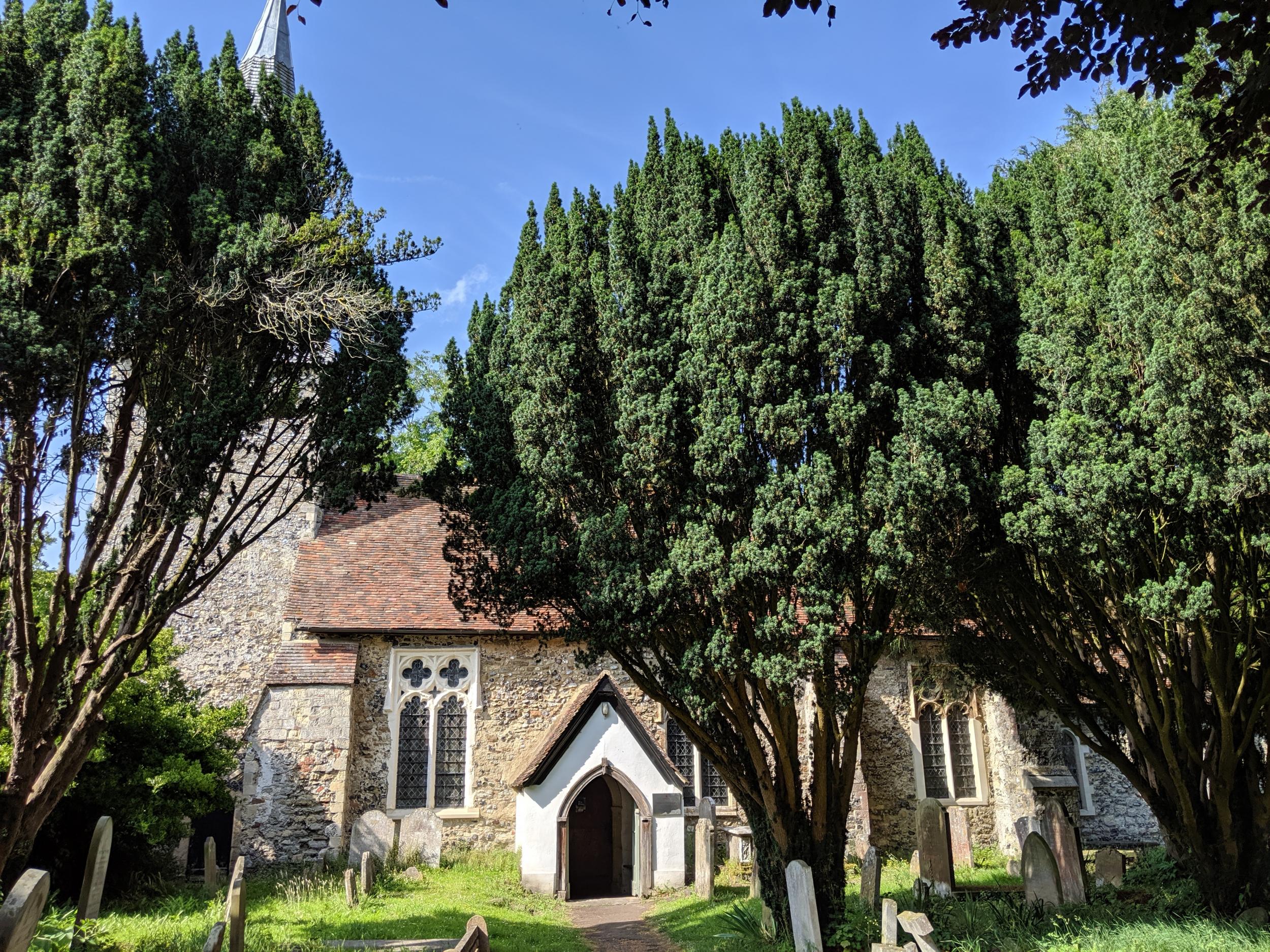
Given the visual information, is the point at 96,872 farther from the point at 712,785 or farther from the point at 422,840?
the point at 712,785

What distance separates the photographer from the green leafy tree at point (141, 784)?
11719 mm

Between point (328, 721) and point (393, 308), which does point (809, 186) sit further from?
point (328, 721)

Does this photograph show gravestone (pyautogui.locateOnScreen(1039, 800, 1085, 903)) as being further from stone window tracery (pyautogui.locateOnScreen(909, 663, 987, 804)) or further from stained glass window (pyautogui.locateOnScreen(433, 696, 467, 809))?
stained glass window (pyautogui.locateOnScreen(433, 696, 467, 809))

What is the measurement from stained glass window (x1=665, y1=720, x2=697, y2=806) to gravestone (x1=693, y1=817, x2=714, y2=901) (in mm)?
2985

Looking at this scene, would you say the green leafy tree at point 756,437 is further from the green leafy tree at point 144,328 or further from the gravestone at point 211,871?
the gravestone at point 211,871

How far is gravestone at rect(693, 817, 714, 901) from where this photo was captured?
13.6 metres

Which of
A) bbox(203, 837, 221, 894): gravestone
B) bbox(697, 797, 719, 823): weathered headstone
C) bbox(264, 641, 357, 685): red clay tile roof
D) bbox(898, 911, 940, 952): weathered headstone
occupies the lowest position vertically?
bbox(203, 837, 221, 894): gravestone

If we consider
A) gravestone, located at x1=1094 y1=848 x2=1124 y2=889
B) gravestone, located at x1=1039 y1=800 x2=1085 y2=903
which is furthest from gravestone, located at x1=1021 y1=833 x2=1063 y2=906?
gravestone, located at x1=1094 y1=848 x2=1124 y2=889

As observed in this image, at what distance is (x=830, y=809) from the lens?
9.73 m

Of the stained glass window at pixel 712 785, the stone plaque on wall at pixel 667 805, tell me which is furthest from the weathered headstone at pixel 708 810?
the stained glass window at pixel 712 785

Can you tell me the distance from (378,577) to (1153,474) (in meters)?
14.3

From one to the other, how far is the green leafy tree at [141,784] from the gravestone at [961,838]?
1301cm

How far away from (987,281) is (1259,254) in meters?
2.55

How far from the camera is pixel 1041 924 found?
30.0ft
